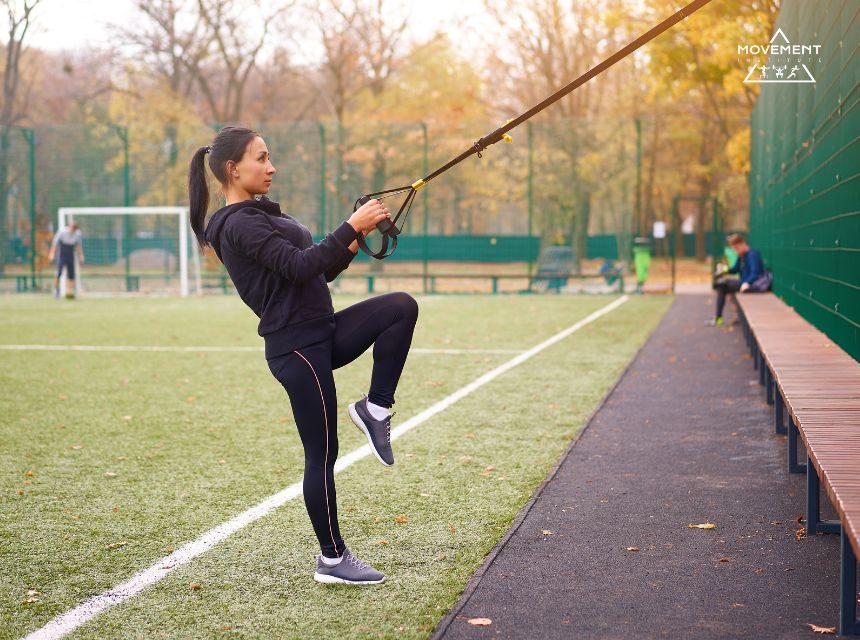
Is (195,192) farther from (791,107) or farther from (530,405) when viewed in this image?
(791,107)

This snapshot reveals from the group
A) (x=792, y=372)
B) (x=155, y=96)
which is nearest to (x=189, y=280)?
(x=155, y=96)

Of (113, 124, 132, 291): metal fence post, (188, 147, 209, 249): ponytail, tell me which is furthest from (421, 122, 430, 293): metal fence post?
(188, 147, 209, 249): ponytail

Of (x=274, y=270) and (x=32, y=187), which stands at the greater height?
(x=32, y=187)

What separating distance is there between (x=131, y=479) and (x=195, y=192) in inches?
111

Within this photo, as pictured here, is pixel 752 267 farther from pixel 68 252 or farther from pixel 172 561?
pixel 68 252

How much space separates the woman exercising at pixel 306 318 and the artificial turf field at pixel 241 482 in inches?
16.0

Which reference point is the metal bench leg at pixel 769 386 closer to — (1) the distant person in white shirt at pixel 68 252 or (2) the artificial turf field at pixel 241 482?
(2) the artificial turf field at pixel 241 482

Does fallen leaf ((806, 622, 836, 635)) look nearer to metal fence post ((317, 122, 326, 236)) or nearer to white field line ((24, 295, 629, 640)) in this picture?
white field line ((24, 295, 629, 640))

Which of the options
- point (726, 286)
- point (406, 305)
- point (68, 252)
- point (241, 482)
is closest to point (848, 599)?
point (406, 305)

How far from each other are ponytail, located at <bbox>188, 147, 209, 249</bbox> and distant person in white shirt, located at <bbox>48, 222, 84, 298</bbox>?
Answer: 21.2m

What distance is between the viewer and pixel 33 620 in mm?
4133

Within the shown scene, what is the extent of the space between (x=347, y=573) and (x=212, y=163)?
1.70 m

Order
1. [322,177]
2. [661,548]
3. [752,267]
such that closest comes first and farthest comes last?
[661,548] < [752,267] < [322,177]

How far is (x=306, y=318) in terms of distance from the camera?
4.34 meters
